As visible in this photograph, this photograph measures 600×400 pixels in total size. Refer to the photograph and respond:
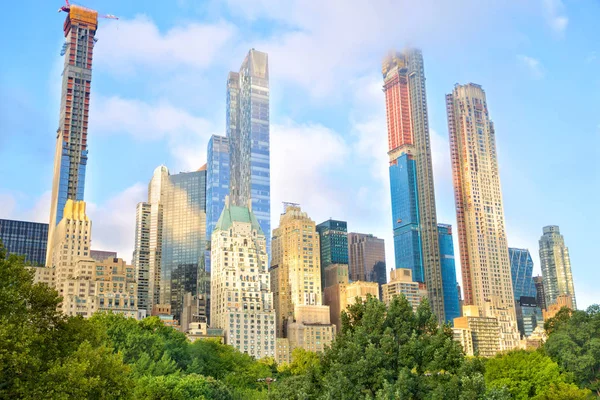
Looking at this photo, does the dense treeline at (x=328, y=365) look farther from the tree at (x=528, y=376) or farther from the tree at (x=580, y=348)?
the tree at (x=580, y=348)

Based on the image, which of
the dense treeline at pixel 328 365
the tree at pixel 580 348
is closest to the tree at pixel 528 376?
the dense treeline at pixel 328 365

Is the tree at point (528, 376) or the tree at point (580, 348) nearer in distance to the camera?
the tree at point (528, 376)

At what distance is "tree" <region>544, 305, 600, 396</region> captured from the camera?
7888 cm

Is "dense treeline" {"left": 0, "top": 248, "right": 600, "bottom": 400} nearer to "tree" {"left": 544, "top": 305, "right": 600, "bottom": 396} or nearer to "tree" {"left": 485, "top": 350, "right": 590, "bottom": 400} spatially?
"tree" {"left": 485, "top": 350, "right": 590, "bottom": 400}

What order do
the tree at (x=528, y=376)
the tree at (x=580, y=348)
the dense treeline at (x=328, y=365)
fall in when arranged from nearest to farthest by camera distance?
the dense treeline at (x=328, y=365) < the tree at (x=528, y=376) < the tree at (x=580, y=348)

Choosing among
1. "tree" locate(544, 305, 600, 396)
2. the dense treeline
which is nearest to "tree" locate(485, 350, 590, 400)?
the dense treeline

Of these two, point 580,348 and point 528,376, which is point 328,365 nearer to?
point 528,376

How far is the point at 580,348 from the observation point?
81312mm

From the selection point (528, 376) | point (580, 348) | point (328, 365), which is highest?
point (580, 348)

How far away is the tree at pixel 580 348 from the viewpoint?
259 feet

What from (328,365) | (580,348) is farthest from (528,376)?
(328,365)

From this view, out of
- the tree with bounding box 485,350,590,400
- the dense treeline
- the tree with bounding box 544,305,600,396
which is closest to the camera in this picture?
the dense treeline

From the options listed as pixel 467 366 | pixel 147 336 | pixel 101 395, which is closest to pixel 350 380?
pixel 467 366

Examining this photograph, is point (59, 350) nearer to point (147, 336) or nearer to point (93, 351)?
point (93, 351)
